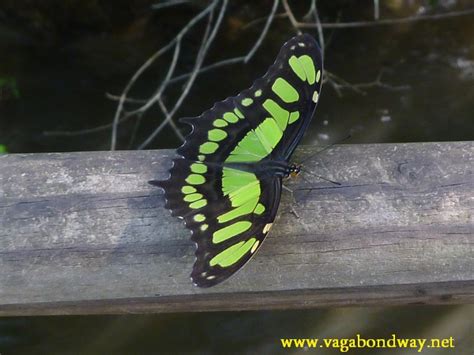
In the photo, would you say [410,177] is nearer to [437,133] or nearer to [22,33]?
[437,133]

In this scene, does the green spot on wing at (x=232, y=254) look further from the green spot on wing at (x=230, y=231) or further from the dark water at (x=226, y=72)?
the dark water at (x=226, y=72)

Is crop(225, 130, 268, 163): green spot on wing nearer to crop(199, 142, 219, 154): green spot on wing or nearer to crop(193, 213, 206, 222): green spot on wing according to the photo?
crop(199, 142, 219, 154): green spot on wing

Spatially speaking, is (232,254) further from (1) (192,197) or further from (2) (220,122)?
(2) (220,122)

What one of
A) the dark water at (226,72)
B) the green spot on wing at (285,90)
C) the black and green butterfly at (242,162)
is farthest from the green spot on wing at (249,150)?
the dark water at (226,72)

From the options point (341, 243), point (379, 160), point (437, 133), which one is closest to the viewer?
point (341, 243)

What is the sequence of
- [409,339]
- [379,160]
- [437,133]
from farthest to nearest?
[437,133], [409,339], [379,160]

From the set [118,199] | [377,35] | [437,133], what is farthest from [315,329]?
[377,35]

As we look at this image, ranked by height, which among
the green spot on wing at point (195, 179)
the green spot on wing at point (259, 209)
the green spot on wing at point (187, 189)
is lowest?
the green spot on wing at point (259, 209)
